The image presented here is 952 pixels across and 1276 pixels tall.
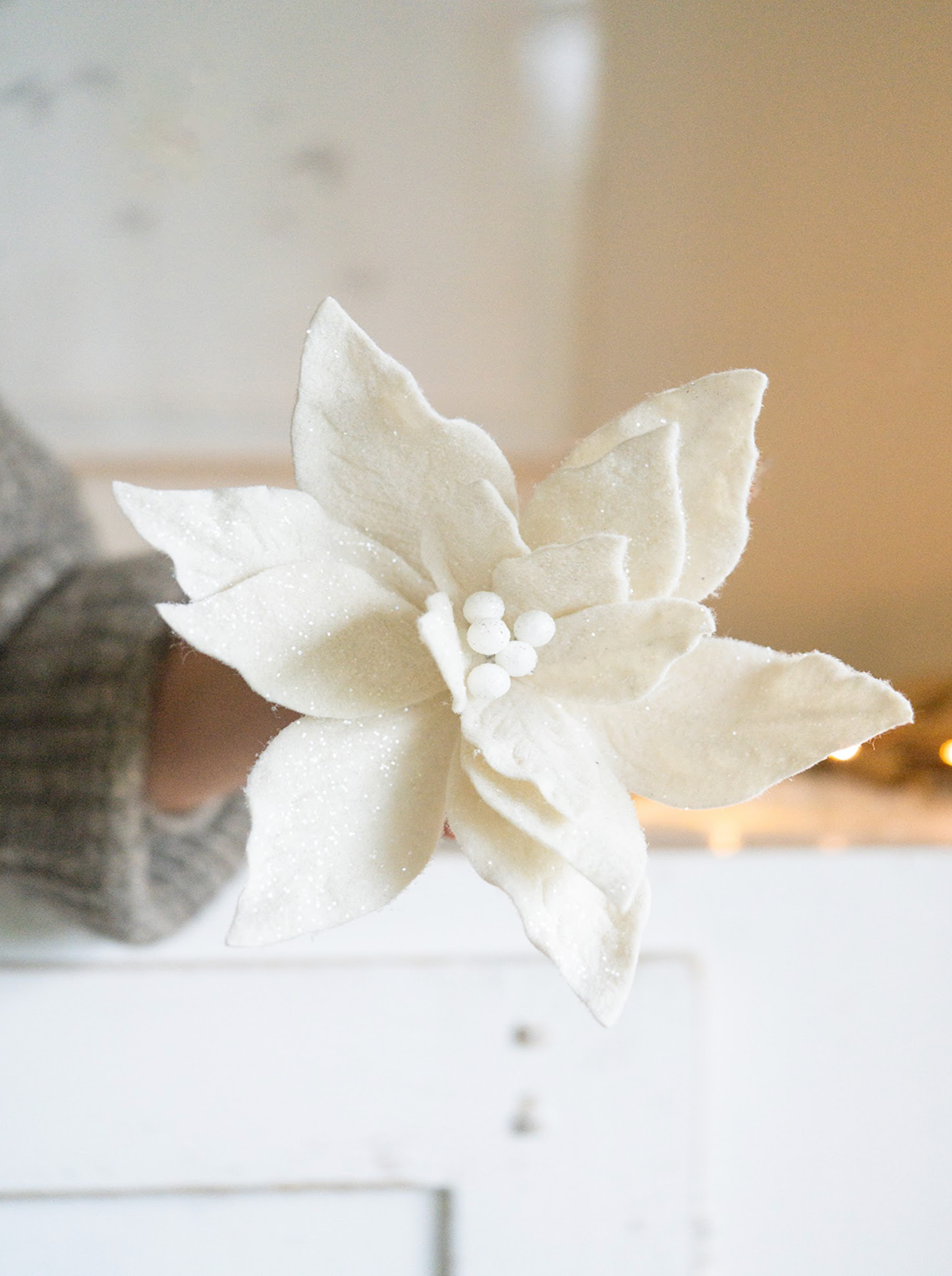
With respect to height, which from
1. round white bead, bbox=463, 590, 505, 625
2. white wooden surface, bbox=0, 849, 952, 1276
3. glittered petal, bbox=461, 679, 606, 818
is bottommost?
white wooden surface, bbox=0, 849, 952, 1276

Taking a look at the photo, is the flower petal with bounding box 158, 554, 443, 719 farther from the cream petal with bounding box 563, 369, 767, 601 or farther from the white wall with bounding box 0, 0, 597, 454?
the white wall with bounding box 0, 0, 597, 454

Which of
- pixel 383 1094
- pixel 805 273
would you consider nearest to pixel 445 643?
pixel 383 1094

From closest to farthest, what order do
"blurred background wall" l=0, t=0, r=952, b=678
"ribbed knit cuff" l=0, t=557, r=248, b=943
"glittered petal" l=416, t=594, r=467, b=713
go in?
"glittered petal" l=416, t=594, r=467, b=713 → "ribbed knit cuff" l=0, t=557, r=248, b=943 → "blurred background wall" l=0, t=0, r=952, b=678

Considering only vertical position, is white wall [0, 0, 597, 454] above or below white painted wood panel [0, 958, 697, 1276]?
above

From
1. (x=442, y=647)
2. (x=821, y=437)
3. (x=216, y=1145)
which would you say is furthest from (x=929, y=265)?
(x=216, y=1145)

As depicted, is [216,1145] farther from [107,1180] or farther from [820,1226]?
[820,1226]

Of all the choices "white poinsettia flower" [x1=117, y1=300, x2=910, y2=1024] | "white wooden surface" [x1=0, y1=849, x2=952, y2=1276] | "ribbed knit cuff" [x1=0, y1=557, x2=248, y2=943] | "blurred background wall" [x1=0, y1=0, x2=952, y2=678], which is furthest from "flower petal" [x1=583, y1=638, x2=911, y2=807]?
"blurred background wall" [x1=0, y1=0, x2=952, y2=678]
